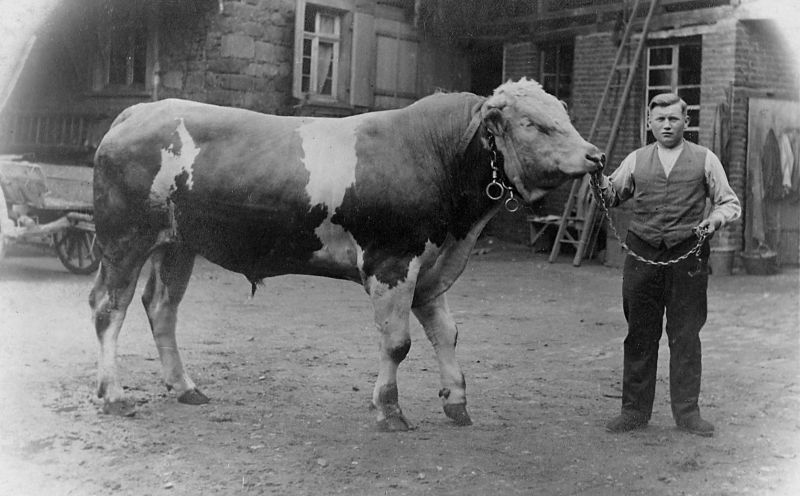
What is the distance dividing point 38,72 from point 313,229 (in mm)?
12615

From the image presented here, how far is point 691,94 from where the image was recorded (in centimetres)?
1489

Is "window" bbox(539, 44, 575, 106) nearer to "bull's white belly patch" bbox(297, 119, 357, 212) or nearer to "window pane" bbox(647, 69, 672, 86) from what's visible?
"window pane" bbox(647, 69, 672, 86)

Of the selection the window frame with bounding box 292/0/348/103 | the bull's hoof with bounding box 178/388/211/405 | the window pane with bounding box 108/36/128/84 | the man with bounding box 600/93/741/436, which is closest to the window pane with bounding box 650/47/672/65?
the window frame with bounding box 292/0/348/103

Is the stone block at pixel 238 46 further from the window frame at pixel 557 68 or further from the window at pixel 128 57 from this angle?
the window frame at pixel 557 68

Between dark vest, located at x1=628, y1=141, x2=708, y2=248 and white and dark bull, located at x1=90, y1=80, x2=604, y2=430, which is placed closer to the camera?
white and dark bull, located at x1=90, y1=80, x2=604, y2=430

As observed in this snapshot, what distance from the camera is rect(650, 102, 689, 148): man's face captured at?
5.12 m

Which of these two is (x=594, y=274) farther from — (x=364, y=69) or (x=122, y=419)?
(x=122, y=419)

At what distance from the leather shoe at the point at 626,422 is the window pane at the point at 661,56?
1110 cm

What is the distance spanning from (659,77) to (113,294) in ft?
39.2

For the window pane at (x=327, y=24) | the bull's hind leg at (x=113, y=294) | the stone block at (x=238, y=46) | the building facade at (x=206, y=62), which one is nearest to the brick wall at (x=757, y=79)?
the building facade at (x=206, y=62)

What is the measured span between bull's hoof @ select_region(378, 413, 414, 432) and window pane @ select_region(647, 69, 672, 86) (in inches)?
456

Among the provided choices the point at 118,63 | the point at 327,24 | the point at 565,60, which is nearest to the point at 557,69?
the point at 565,60

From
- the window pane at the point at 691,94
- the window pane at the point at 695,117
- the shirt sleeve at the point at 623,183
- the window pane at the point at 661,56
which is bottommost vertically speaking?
the shirt sleeve at the point at 623,183

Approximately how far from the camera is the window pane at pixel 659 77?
1505cm
